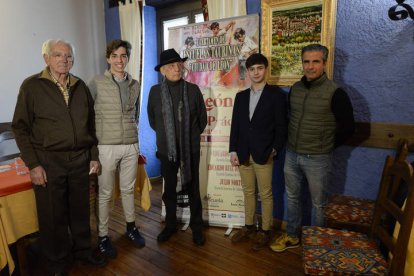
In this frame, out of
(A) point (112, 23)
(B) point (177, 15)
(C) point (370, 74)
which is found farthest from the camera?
(A) point (112, 23)

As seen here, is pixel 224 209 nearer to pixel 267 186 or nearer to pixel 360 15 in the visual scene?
pixel 267 186

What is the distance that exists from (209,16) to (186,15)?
789 millimetres

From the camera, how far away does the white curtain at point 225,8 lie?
249cm

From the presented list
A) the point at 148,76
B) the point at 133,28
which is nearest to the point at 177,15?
the point at 133,28

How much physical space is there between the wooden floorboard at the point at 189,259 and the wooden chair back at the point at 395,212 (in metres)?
0.70

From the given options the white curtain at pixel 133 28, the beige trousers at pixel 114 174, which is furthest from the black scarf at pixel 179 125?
the white curtain at pixel 133 28

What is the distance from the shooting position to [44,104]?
175 centimetres

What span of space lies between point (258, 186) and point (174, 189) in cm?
67

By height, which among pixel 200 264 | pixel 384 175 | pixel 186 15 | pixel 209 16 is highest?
pixel 186 15

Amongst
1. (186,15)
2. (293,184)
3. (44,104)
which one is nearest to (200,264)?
(293,184)

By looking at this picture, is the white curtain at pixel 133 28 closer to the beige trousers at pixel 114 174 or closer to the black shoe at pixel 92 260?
the beige trousers at pixel 114 174

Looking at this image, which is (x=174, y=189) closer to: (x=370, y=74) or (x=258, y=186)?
(x=258, y=186)

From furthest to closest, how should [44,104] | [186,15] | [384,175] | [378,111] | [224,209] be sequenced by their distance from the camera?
[186,15], [224,209], [378,111], [44,104], [384,175]

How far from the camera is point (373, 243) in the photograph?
4.89ft
